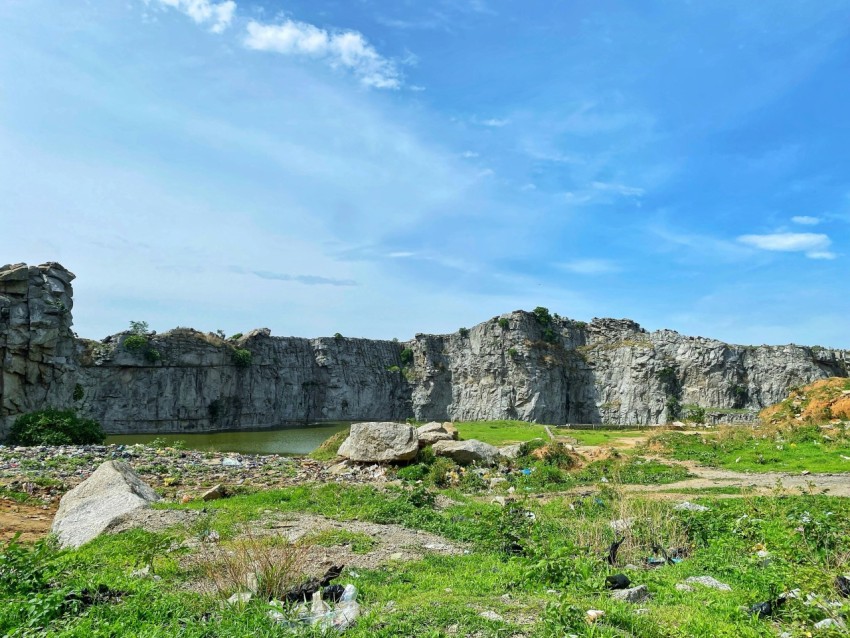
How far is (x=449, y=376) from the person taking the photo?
102188 mm

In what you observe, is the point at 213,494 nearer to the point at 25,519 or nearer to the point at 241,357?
the point at 25,519

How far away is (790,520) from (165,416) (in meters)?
85.3

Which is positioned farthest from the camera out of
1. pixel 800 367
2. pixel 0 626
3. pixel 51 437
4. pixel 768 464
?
pixel 800 367

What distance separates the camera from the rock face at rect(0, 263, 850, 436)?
3191 inches

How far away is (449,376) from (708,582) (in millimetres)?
94631

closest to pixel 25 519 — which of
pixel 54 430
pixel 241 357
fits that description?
pixel 54 430

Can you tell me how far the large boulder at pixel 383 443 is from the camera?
20.8 meters

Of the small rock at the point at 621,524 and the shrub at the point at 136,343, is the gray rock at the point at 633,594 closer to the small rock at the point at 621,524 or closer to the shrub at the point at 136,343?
the small rock at the point at 621,524

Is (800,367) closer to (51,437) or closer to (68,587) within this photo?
(51,437)

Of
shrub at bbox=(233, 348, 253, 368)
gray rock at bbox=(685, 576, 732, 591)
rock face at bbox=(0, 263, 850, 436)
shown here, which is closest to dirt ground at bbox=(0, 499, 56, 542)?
gray rock at bbox=(685, 576, 732, 591)

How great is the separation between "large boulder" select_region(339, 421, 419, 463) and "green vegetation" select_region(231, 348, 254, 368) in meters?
73.3

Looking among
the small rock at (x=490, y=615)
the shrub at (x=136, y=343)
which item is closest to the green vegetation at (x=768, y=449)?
the small rock at (x=490, y=615)

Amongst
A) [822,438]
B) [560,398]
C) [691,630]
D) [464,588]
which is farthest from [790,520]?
[560,398]

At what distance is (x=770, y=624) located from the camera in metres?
5.94
